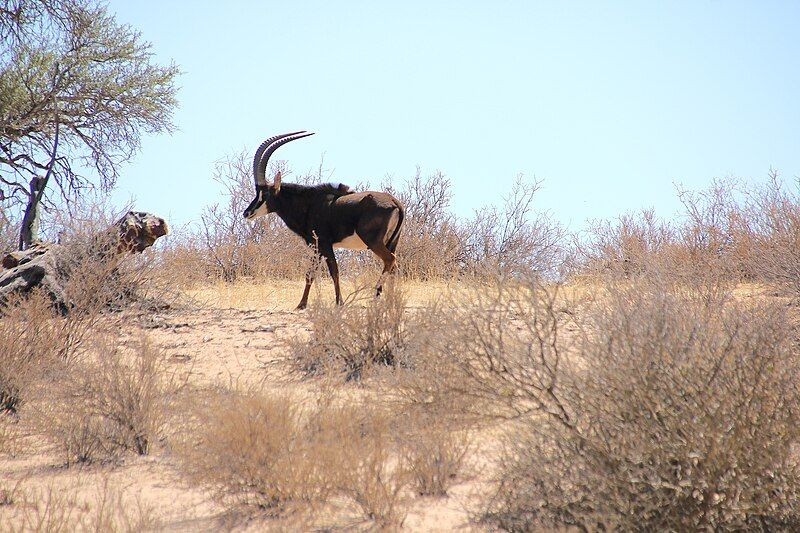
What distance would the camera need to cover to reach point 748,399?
4129 mm

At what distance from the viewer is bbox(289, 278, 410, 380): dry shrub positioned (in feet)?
26.2

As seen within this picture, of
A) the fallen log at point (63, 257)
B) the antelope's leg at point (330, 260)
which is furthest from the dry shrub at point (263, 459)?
the antelope's leg at point (330, 260)

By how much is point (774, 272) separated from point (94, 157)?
56.5ft

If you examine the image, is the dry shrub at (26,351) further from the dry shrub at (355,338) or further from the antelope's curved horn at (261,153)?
the antelope's curved horn at (261,153)

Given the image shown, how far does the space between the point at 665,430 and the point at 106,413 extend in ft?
13.5

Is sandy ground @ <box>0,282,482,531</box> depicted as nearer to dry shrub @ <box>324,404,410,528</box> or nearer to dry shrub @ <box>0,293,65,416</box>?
dry shrub @ <box>324,404,410,528</box>

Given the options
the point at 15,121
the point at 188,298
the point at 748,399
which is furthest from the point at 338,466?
the point at 15,121

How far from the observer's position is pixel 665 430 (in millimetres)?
3994

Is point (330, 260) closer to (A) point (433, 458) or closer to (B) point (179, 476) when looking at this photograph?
(B) point (179, 476)

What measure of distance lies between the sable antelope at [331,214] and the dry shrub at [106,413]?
14.6 ft

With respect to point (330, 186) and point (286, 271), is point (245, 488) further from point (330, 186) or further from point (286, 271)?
point (286, 271)

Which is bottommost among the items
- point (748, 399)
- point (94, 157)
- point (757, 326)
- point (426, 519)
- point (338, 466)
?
point (426, 519)

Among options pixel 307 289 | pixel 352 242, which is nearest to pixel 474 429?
pixel 307 289

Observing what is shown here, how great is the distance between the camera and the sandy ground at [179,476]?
15.7ft
